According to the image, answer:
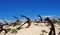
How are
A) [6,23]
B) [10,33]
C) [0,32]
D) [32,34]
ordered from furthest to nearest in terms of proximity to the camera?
1. [6,23]
2. [0,32]
3. [10,33]
4. [32,34]

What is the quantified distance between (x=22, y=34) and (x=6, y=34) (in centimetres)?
315

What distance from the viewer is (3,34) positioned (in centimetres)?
2461

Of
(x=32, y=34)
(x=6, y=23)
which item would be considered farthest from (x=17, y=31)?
(x=6, y=23)

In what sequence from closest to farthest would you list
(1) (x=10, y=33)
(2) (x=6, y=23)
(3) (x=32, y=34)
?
(3) (x=32, y=34)
(1) (x=10, y=33)
(2) (x=6, y=23)

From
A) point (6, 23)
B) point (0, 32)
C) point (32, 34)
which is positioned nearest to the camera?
point (32, 34)

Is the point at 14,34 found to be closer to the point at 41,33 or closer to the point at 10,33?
the point at 10,33

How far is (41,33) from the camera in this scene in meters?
22.0

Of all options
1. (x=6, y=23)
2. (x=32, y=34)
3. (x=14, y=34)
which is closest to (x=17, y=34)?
(x=14, y=34)

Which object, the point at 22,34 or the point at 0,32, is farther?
the point at 0,32

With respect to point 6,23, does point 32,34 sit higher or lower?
lower

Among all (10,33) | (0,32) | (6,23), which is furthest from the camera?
(6,23)

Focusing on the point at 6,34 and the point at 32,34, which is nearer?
the point at 32,34

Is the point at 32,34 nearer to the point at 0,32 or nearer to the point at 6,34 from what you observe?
the point at 6,34

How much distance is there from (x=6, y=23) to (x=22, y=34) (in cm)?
2028
